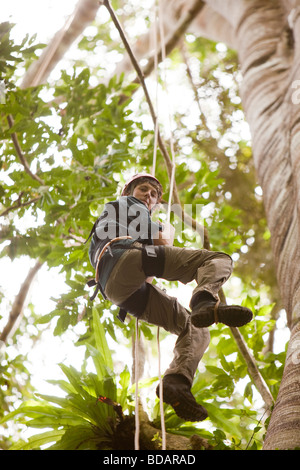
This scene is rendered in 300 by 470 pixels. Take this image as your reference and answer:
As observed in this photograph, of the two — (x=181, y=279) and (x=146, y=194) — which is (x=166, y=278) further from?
(x=146, y=194)

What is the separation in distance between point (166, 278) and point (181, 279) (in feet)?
0.25

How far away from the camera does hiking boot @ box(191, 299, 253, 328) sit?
2125 millimetres

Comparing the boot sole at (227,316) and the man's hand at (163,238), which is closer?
the boot sole at (227,316)

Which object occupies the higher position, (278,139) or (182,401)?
(278,139)

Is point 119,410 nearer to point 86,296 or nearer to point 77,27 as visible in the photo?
point 86,296

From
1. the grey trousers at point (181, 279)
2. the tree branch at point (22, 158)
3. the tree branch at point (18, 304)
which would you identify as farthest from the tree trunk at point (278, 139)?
the tree branch at point (18, 304)

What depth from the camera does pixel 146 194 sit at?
3.16 m

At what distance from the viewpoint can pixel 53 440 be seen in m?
3.35

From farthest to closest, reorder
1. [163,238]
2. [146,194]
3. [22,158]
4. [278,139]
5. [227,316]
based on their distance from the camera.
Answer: [22,158] → [278,139] → [146,194] → [163,238] → [227,316]

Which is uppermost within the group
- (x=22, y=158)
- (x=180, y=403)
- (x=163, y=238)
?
(x=22, y=158)

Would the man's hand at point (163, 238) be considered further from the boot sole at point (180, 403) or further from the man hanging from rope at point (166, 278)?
the boot sole at point (180, 403)

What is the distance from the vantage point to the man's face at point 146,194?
315 centimetres

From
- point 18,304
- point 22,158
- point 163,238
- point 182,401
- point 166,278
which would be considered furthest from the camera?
point 18,304

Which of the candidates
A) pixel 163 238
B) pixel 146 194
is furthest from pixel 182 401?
pixel 146 194
